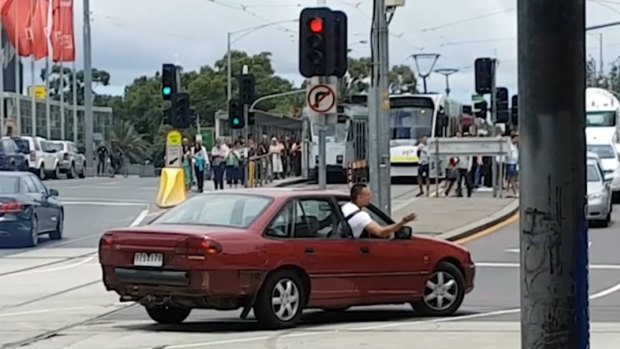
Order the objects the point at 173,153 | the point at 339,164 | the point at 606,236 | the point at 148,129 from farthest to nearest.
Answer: the point at 148,129 < the point at 339,164 < the point at 173,153 < the point at 606,236

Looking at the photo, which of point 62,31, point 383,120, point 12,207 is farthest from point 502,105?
point 62,31

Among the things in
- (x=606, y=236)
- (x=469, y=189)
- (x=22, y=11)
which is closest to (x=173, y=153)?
(x=469, y=189)

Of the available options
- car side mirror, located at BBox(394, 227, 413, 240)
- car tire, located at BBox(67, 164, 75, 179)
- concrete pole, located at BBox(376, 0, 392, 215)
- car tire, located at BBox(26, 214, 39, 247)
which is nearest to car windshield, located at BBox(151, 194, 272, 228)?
car side mirror, located at BBox(394, 227, 413, 240)

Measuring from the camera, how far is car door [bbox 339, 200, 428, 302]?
1368 cm

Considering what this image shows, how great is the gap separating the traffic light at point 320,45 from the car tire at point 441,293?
15.5 feet

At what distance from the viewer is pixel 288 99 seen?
12381cm

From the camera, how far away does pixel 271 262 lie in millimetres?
12617

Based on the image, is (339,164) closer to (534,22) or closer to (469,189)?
(469,189)

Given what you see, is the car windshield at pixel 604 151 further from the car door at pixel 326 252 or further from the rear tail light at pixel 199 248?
the rear tail light at pixel 199 248

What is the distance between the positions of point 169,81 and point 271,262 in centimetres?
2127

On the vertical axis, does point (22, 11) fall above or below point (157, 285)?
above

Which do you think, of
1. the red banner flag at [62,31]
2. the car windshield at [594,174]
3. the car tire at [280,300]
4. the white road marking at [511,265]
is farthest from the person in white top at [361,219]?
the red banner flag at [62,31]

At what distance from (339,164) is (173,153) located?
15.0 metres

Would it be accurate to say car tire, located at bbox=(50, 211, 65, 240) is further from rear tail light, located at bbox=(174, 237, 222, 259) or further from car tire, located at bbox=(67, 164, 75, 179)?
car tire, located at bbox=(67, 164, 75, 179)
